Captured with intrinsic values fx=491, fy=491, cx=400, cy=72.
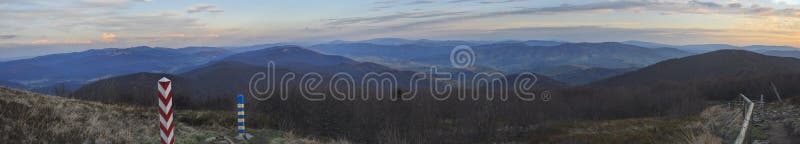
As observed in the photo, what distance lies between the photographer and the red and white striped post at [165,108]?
38.7ft

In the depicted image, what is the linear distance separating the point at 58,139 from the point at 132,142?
7.35 feet

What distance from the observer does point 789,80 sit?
114875 millimetres

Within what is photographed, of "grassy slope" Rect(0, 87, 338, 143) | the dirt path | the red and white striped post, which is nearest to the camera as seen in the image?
"grassy slope" Rect(0, 87, 338, 143)

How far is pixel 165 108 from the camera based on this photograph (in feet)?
39.2

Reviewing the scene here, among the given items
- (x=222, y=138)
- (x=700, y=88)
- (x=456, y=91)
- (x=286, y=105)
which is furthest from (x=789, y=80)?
(x=222, y=138)

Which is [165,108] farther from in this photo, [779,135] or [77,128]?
[779,135]

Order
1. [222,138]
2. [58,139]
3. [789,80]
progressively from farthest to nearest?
[789,80], [222,138], [58,139]

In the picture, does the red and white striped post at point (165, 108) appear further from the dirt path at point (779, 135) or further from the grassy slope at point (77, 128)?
the dirt path at point (779, 135)

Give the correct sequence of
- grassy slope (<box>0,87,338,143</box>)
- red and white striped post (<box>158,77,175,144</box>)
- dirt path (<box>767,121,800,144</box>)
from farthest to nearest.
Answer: dirt path (<box>767,121,800,144</box>) → red and white striped post (<box>158,77,175,144</box>) → grassy slope (<box>0,87,338,143</box>)

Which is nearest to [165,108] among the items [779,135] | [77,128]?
[77,128]

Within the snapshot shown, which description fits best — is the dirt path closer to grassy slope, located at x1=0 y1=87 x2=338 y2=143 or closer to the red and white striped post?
grassy slope, located at x1=0 y1=87 x2=338 y2=143

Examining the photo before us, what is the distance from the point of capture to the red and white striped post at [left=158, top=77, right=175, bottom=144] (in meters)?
11.8

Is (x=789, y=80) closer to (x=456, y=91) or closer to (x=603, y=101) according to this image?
(x=603, y=101)

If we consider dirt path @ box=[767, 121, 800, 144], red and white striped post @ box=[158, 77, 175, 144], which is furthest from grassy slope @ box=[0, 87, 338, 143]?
dirt path @ box=[767, 121, 800, 144]
